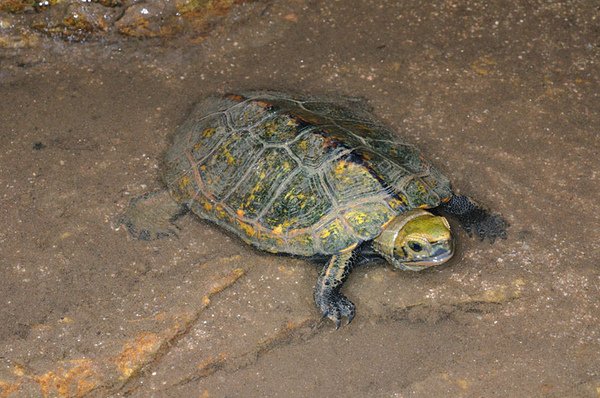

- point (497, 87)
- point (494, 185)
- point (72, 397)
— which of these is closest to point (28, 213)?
point (72, 397)

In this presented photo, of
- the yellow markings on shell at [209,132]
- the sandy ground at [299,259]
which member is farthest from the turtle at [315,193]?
the sandy ground at [299,259]

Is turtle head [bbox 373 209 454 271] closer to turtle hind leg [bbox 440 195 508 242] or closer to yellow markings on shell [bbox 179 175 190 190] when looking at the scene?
turtle hind leg [bbox 440 195 508 242]

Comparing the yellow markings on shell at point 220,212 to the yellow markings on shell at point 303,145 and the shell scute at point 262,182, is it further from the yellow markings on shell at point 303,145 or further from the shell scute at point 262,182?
the yellow markings on shell at point 303,145

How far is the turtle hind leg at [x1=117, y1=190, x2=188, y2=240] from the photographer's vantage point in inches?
196

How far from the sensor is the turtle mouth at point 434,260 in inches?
176

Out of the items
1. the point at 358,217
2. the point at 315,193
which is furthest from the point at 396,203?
the point at 315,193

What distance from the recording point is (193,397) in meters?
4.16

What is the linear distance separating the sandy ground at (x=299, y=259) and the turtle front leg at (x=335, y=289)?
0.32 ft

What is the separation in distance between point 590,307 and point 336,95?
104 inches

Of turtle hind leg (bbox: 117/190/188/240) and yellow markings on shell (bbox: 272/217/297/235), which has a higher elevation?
yellow markings on shell (bbox: 272/217/297/235)

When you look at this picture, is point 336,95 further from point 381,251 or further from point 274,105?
point 381,251

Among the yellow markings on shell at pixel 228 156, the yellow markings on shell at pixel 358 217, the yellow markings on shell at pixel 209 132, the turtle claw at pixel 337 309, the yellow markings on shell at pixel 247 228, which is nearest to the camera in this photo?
the turtle claw at pixel 337 309

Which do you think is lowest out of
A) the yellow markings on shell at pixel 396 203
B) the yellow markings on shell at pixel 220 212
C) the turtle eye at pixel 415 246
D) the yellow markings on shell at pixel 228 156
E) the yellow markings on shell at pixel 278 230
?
the yellow markings on shell at pixel 220 212

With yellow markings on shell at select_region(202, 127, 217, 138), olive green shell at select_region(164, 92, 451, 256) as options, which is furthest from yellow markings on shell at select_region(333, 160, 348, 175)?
yellow markings on shell at select_region(202, 127, 217, 138)
